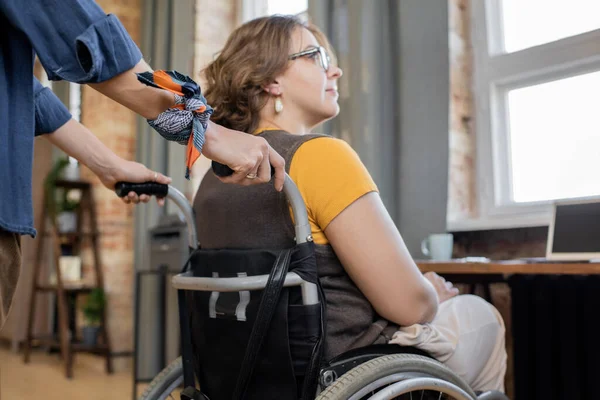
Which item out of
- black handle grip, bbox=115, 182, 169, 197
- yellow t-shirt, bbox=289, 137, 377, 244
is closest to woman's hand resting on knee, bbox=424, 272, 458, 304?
yellow t-shirt, bbox=289, 137, 377, 244

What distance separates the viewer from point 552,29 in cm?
225

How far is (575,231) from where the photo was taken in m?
1.60

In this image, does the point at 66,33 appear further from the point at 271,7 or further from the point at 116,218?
the point at 116,218

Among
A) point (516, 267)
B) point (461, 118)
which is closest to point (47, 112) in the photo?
point (516, 267)

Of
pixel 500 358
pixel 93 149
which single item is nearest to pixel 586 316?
pixel 500 358

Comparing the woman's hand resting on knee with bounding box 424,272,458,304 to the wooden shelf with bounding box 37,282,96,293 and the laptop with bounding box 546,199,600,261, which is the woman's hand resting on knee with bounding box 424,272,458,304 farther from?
the wooden shelf with bounding box 37,282,96,293

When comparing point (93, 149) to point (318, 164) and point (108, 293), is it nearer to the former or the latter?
point (318, 164)

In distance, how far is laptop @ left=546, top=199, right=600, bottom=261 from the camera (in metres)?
1.54

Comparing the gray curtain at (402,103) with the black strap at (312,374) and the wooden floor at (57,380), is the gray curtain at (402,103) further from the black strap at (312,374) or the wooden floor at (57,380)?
the wooden floor at (57,380)

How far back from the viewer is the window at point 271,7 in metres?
3.50

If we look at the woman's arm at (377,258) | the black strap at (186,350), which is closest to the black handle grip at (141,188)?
the black strap at (186,350)

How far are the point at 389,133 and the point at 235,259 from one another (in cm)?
146

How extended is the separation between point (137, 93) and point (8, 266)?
10.4 inches

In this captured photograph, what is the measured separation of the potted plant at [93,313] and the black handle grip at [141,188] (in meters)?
3.23
